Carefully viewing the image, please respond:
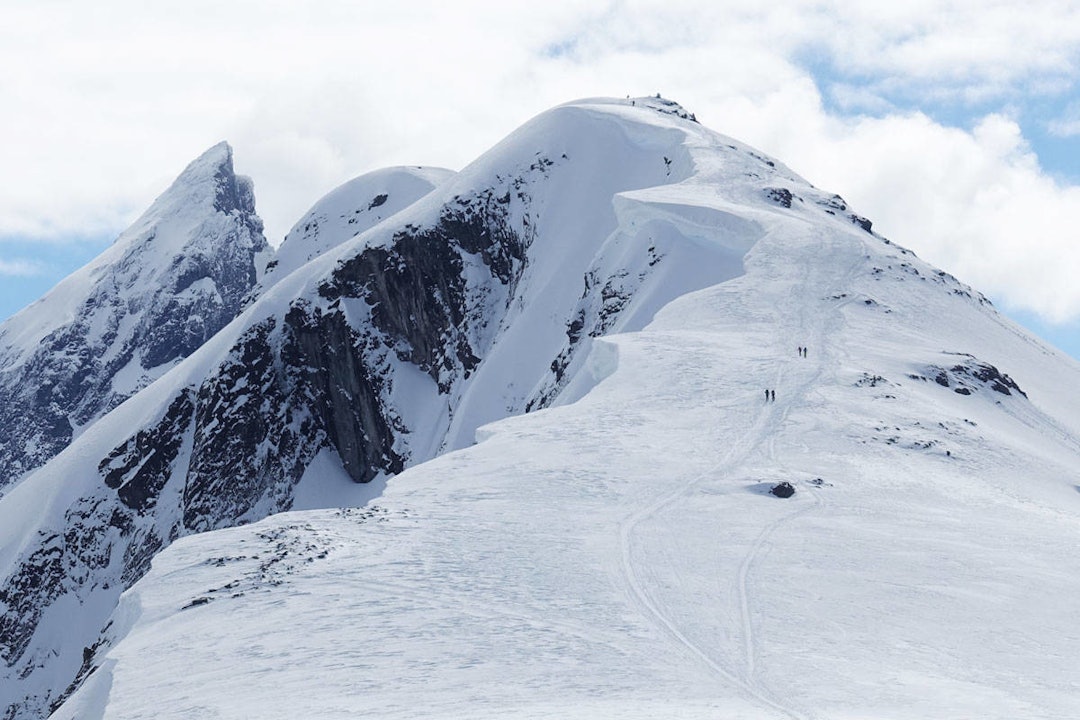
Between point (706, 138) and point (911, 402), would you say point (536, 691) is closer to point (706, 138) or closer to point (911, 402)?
point (911, 402)

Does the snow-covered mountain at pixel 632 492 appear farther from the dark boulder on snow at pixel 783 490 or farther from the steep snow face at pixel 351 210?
the steep snow face at pixel 351 210

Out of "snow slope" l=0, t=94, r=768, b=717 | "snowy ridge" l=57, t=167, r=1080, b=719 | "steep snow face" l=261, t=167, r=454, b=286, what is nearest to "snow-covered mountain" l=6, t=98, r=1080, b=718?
"snowy ridge" l=57, t=167, r=1080, b=719

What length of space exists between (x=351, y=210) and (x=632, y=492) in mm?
126717

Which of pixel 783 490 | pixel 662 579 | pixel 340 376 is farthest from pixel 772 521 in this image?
pixel 340 376

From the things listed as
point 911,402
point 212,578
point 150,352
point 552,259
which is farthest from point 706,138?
point 150,352

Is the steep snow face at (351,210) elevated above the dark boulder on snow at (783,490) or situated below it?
above

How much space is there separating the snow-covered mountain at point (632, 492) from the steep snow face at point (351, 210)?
4388 cm

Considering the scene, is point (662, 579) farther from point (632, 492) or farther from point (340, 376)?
point (340, 376)

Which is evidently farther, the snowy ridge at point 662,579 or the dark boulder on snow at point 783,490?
the dark boulder on snow at point 783,490

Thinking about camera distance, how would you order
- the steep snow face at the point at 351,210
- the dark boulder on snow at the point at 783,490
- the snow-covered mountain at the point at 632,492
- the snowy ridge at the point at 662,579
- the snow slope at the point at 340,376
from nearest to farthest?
the snowy ridge at the point at 662,579
the snow-covered mountain at the point at 632,492
the dark boulder on snow at the point at 783,490
the snow slope at the point at 340,376
the steep snow face at the point at 351,210

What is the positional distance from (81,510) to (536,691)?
338 feet

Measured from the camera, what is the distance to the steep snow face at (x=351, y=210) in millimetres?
149625

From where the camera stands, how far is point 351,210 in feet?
506

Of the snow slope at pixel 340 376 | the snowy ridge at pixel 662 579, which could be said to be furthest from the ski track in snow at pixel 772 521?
the snow slope at pixel 340 376
